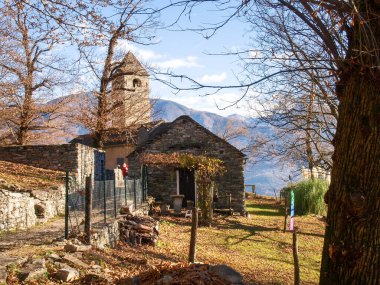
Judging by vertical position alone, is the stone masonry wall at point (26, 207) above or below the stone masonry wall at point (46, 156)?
below

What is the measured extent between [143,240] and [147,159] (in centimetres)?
1006

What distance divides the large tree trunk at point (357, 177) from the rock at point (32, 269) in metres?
4.59

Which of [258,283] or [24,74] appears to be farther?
[24,74]

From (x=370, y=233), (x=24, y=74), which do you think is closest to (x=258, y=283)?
(x=370, y=233)

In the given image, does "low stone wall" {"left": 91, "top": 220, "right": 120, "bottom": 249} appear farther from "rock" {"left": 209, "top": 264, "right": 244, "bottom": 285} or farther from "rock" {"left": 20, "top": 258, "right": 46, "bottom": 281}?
"rock" {"left": 209, "top": 264, "right": 244, "bottom": 285}

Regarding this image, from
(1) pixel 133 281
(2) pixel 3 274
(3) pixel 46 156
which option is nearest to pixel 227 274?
(1) pixel 133 281

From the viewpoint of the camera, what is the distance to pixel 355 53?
4.15m

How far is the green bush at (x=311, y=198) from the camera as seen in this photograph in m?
26.5

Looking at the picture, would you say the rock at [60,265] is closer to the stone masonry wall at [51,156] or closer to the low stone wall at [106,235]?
the low stone wall at [106,235]

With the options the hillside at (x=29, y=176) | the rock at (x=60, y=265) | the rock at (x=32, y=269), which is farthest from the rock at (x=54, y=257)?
the hillside at (x=29, y=176)

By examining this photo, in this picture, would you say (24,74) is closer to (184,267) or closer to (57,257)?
(57,257)

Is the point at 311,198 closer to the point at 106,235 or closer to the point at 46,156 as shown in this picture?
the point at 46,156

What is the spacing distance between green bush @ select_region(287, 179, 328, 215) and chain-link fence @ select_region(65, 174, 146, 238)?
1297 centimetres

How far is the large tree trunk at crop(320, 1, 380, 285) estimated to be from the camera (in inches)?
153
